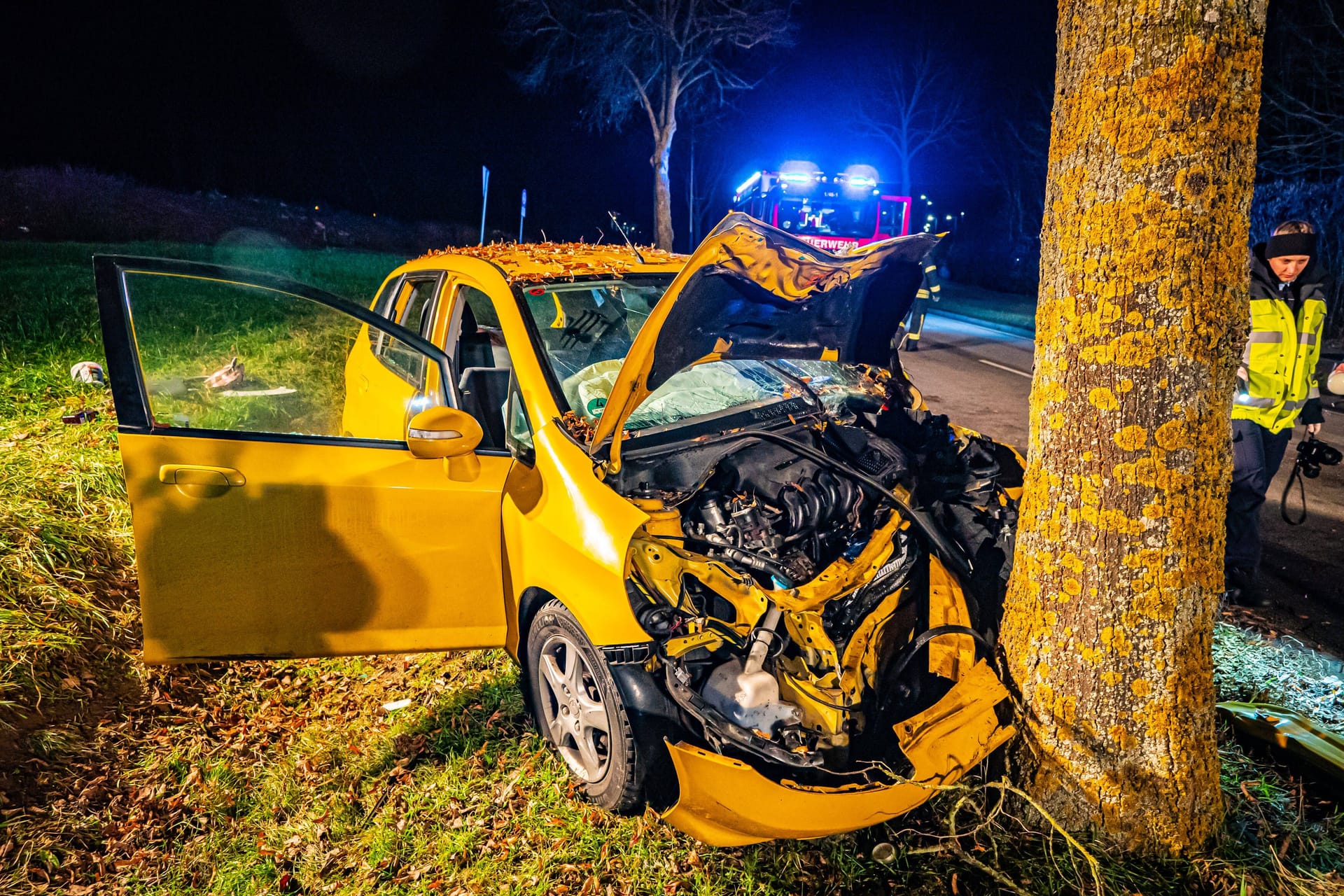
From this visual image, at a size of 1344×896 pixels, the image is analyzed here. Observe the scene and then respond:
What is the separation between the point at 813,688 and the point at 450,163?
34222mm

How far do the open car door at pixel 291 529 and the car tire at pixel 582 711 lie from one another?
30 centimetres

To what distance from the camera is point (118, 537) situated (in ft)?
13.3

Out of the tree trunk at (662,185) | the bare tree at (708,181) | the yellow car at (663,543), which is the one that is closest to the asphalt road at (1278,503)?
the yellow car at (663,543)

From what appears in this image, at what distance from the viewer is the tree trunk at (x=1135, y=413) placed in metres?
1.94

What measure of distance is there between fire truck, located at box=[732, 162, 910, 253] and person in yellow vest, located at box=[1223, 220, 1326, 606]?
12.4 metres

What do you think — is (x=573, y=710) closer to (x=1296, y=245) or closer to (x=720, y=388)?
(x=720, y=388)

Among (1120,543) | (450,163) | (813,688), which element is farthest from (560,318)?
(450,163)

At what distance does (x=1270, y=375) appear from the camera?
155 inches

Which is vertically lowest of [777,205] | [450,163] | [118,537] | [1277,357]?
[118,537]

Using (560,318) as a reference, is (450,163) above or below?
above

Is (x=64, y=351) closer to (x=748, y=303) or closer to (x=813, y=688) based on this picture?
(x=748, y=303)

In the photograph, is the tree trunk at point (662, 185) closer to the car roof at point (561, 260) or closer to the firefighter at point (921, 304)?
the firefighter at point (921, 304)

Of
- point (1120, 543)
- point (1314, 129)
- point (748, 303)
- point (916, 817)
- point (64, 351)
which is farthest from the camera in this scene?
point (1314, 129)

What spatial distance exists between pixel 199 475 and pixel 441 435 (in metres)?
0.81
